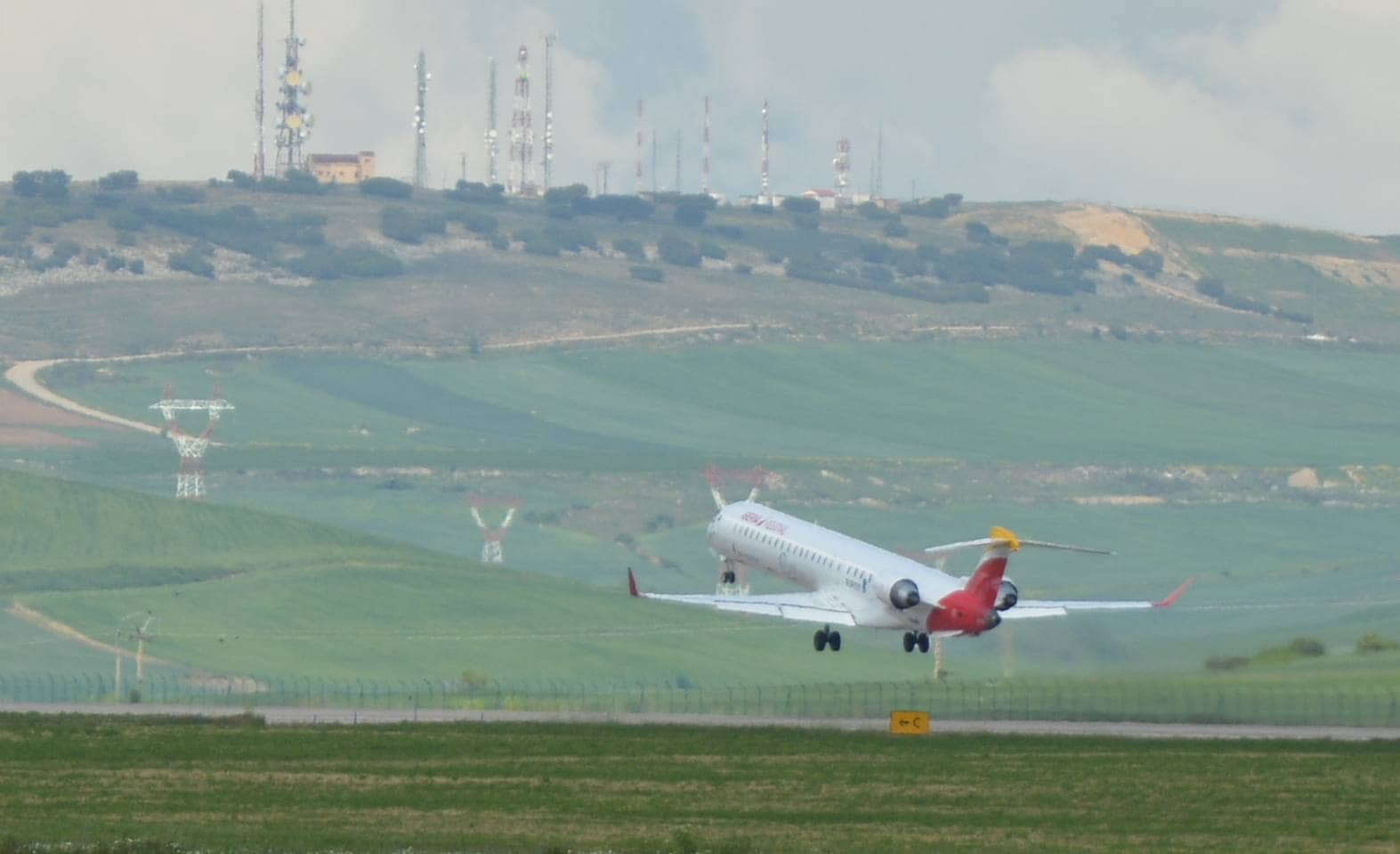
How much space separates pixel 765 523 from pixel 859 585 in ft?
25.8

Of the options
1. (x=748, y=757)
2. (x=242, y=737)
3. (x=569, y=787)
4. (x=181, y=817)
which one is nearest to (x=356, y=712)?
(x=242, y=737)

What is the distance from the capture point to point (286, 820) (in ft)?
288

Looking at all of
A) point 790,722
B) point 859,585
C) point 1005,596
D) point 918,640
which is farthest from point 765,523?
point 1005,596

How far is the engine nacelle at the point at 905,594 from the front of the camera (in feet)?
426

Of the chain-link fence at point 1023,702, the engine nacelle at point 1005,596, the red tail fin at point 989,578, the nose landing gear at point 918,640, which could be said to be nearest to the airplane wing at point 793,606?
the nose landing gear at point 918,640

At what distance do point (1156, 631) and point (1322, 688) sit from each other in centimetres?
3241

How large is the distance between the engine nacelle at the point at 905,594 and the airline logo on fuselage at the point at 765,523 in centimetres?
938

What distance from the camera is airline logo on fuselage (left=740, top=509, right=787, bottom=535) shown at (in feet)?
454

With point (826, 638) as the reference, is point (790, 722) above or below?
below

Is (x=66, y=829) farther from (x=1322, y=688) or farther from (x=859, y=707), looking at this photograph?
(x=1322, y=688)

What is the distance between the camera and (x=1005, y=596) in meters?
128

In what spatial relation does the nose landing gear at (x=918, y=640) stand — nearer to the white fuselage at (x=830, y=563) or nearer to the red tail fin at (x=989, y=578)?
the white fuselage at (x=830, y=563)

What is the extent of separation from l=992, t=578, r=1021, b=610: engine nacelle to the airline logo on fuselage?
13557mm

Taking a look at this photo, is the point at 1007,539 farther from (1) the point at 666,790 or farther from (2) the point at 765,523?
(1) the point at 666,790
